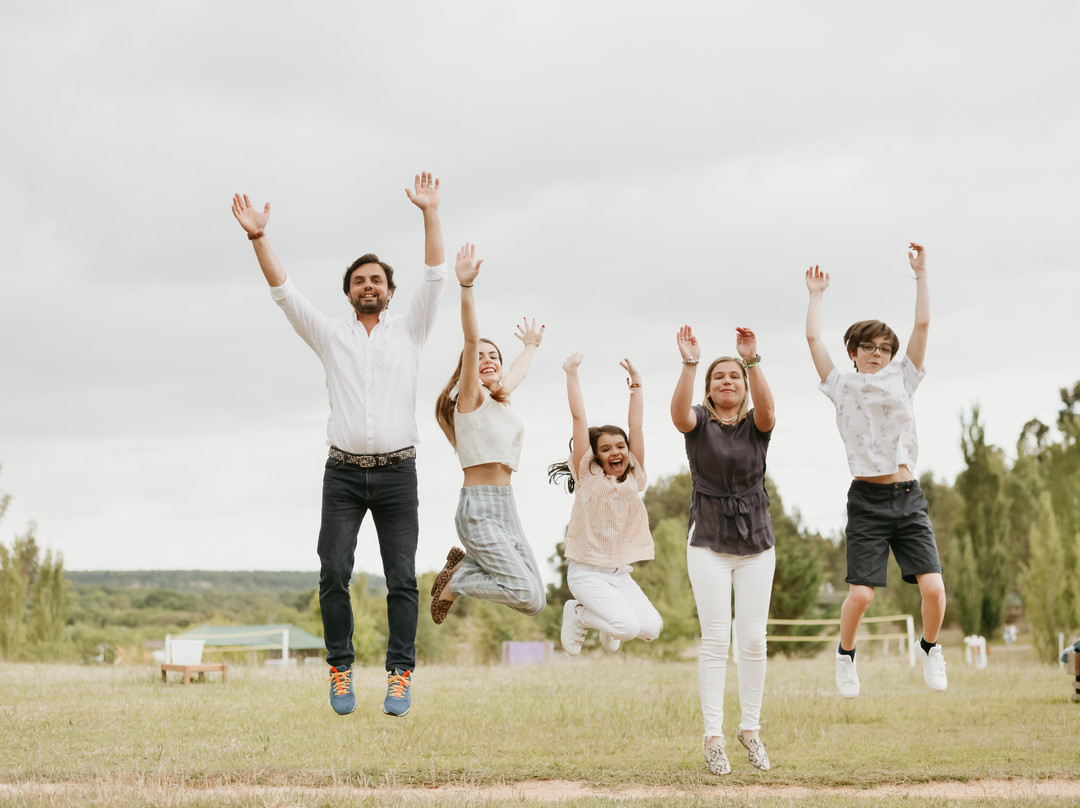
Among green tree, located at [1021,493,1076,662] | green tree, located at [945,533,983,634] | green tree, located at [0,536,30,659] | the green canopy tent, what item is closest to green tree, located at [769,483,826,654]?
green tree, located at [945,533,983,634]

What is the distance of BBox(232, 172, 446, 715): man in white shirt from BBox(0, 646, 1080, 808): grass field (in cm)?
227

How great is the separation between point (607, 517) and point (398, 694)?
2.44 metres

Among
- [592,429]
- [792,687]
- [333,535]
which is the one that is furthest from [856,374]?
[792,687]

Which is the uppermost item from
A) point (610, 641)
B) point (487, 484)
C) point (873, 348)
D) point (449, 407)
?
point (873, 348)

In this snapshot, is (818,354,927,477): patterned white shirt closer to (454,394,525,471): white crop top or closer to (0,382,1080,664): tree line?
(454,394,525,471): white crop top

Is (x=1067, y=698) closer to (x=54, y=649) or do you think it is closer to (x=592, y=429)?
(x=592, y=429)

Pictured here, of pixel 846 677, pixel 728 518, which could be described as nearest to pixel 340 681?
pixel 728 518

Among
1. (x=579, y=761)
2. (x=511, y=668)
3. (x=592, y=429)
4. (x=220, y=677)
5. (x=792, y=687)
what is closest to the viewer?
(x=592, y=429)

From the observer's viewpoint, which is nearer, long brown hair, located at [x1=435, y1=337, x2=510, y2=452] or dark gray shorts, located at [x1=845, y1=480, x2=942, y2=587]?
Result: dark gray shorts, located at [x1=845, y1=480, x2=942, y2=587]

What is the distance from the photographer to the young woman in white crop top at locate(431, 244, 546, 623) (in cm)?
804

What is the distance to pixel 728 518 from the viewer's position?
8078mm

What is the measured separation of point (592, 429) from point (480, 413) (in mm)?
1341

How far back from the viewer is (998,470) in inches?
1303

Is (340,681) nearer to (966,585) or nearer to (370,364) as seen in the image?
(370,364)
